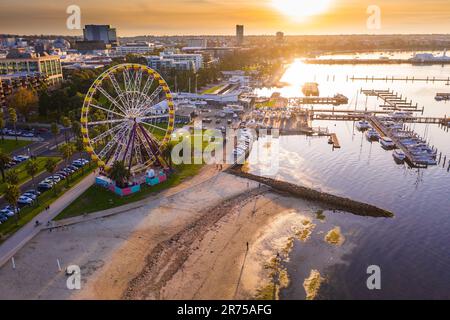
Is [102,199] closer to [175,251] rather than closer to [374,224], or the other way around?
[175,251]

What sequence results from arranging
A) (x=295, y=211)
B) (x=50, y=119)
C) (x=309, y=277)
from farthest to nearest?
(x=50, y=119) < (x=295, y=211) < (x=309, y=277)

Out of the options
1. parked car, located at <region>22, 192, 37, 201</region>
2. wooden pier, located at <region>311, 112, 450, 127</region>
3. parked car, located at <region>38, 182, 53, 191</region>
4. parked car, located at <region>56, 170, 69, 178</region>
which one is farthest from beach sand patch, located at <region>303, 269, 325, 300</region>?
wooden pier, located at <region>311, 112, 450, 127</region>

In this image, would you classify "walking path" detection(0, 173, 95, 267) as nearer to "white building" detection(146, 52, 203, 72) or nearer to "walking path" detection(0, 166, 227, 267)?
"walking path" detection(0, 166, 227, 267)

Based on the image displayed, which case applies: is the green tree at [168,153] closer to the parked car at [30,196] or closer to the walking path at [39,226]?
the walking path at [39,226]

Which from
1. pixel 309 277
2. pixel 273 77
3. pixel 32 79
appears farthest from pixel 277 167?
pixel 273 77

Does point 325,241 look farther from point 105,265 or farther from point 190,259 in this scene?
point 105,265
